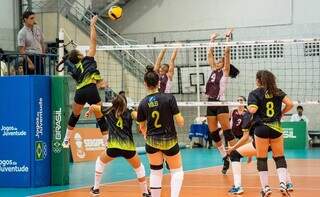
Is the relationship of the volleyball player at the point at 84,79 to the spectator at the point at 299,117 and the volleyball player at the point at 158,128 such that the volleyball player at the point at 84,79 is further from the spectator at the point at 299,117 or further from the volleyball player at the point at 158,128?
the spectator at the point at 299,117

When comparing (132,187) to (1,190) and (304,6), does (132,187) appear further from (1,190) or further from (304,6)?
(304,6)

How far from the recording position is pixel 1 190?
479 inches

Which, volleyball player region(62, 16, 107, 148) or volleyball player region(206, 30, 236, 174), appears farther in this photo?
volleyball player region(206, 30, 236, 174)

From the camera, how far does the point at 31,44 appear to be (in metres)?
13.9

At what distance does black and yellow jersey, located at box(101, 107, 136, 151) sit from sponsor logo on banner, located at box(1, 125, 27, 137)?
2969 mm

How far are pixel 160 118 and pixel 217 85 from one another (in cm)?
514

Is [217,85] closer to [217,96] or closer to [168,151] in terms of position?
[217,96]

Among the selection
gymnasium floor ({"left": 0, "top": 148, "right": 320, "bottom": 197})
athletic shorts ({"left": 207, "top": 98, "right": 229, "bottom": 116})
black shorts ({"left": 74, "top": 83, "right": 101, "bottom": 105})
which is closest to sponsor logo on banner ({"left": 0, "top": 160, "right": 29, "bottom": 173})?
gymnasium floor ({"left": 0, "top": 148, "right": 320, "bottom": 197})

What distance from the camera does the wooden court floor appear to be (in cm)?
1095

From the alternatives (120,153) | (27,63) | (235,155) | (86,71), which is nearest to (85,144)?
(27,63)

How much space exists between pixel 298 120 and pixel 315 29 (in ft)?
11.8

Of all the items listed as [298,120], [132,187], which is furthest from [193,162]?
[298,120]

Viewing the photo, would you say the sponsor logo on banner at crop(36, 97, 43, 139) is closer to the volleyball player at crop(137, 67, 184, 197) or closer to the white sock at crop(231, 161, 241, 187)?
the white sock at crop(231, 161, 241, 187)

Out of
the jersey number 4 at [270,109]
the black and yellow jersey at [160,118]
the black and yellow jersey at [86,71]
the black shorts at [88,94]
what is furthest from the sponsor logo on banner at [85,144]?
the black and yellow jersey at [160,118]
